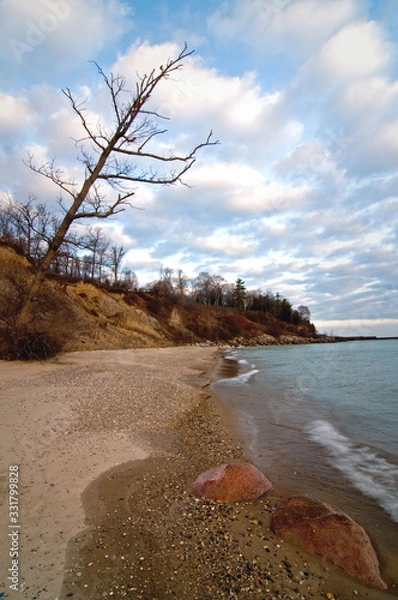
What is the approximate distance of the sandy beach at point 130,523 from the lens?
2516 mm

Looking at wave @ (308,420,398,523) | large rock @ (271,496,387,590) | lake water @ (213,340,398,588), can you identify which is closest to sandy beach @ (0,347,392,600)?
large rock @ (271,496,387,590)

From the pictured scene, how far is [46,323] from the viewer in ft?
46.4

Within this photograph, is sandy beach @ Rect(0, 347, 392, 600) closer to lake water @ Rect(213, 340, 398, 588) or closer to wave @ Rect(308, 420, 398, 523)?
lake water @ Rect(213, 340, 398, 588)

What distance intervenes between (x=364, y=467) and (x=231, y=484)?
325 cm

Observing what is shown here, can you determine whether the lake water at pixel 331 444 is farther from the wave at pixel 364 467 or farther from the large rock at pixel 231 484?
the large rock at pixel 231 484

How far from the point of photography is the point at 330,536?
318 centimetres

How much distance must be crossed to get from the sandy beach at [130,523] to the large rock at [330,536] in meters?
0.11

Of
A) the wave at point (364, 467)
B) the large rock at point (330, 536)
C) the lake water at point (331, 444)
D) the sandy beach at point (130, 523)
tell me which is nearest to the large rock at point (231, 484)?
the sandy beach at point (130, 523)

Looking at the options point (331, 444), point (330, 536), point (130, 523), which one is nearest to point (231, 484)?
point (330, 536)

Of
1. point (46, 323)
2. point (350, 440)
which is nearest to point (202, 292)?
point (46, 323)

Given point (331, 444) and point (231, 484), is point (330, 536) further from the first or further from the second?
point (331, 444)

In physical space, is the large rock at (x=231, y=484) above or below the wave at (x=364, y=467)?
above

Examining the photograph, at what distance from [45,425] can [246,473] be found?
372 cm

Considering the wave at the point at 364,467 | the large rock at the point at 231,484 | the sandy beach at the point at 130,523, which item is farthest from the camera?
the wave at the point at 364,467
